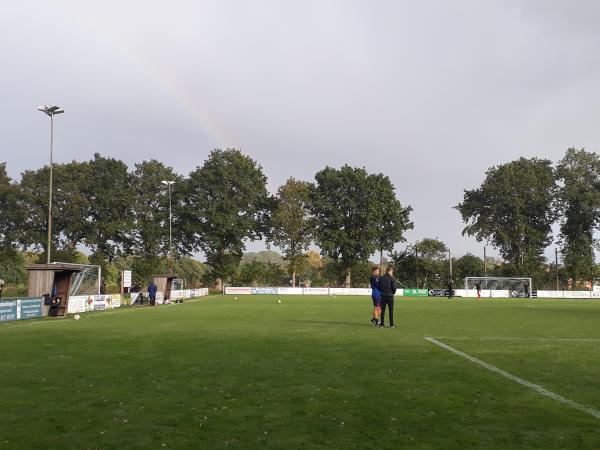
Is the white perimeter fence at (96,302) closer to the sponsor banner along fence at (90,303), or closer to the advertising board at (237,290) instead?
the sponsor banner along fence at (90,303)

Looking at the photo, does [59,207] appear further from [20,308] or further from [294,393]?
[294,393]

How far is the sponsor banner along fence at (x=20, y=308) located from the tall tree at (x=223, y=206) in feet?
178

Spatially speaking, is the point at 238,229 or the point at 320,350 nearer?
the point at 320,350

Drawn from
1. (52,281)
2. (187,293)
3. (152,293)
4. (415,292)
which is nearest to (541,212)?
(415,292)

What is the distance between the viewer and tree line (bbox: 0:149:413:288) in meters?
73.7

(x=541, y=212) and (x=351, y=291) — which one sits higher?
(x=541, y=212)

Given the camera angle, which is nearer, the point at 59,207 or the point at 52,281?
Result: the point at 52,281

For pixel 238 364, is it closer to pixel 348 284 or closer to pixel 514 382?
pixel 514 382

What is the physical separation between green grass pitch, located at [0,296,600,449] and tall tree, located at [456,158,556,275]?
76582 millimetres

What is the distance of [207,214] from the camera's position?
81562 millimetres

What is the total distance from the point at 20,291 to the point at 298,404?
210 feet

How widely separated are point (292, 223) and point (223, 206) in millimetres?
12255

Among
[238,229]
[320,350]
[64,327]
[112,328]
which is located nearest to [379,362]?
[320,350]

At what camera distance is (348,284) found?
85.9 metres
